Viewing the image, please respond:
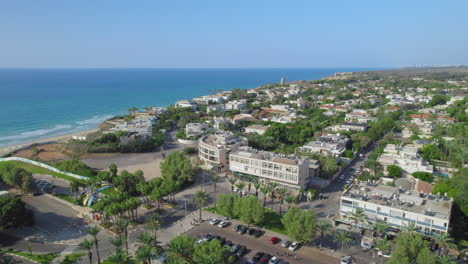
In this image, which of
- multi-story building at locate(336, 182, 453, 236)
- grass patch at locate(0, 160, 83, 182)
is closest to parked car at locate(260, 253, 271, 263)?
multi-story building at locate(336, 182, 453, 236)

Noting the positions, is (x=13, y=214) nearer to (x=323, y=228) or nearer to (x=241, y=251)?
(x=241, y=251)

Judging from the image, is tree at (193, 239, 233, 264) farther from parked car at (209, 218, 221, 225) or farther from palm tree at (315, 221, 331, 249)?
palm tree at (315, 221, 331, 249)

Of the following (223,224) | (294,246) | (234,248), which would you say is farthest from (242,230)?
(294,246)

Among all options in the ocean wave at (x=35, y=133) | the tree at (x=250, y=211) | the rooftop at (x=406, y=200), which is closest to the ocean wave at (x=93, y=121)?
the ocean wave at (x=35, y=133)

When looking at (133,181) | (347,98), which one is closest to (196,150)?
(133,181)

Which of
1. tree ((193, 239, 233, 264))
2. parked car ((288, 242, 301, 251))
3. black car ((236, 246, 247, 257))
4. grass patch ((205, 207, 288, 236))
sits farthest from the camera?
grass patch ((205, 207, 288, 236))
